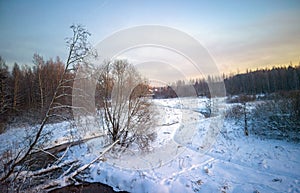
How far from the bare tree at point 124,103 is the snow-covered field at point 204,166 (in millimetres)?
1270

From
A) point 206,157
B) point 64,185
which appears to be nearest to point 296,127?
point 206,157

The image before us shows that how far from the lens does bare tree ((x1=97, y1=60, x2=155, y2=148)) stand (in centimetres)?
1099

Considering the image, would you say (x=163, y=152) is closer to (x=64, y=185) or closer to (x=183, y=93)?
(x=64, y=185)

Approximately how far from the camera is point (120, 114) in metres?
11.3

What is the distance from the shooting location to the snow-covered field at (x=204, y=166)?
244 inches

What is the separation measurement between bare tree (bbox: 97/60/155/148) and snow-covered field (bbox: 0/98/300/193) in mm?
1270

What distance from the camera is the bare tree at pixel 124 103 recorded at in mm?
10992

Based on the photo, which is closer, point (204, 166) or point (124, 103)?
point (204, 166)

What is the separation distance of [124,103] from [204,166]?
19.6 feet

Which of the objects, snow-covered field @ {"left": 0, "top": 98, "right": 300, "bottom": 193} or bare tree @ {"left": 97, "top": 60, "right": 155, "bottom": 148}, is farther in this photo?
bare tree @ {"left": 97, "top": 60, "right": 155, "bottom": 148}

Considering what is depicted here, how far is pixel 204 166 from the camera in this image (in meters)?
→ 7.57

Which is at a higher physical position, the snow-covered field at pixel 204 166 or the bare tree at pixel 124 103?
the bare tree at pixel 124 103

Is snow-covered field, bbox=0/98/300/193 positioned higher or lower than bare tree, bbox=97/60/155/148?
lower

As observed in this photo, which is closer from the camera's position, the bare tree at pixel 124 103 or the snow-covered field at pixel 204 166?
the snow-covered field at pixel 204 166
